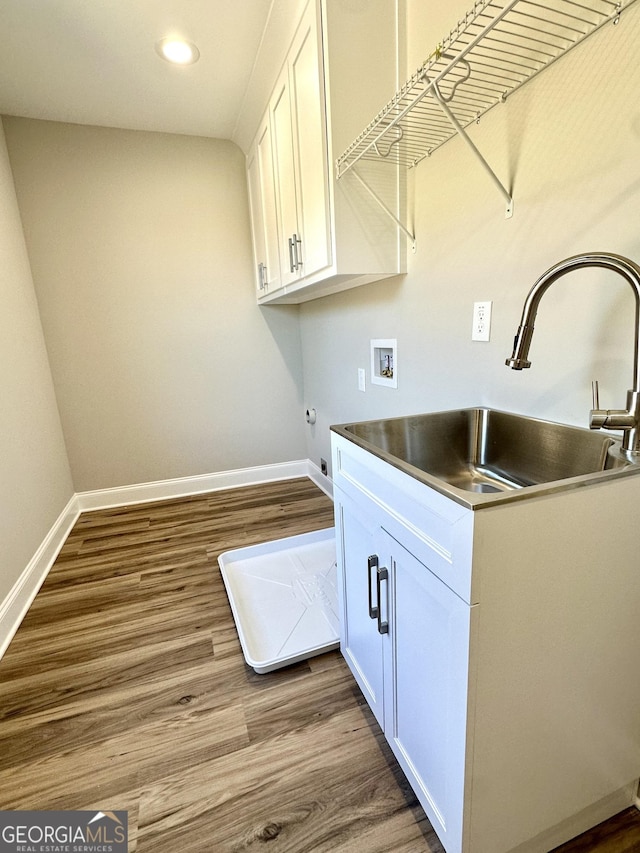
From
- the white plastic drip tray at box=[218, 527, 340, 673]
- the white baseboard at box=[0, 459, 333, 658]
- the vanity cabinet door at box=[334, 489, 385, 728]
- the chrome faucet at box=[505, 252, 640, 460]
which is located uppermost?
the chrome faucet at box=[505, 252, 640, 460]

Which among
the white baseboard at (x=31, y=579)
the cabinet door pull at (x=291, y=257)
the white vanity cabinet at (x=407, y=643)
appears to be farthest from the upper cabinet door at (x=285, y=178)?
the white baseboard at (x=31, y=579)

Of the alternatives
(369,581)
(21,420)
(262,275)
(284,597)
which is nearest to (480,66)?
(369,581)

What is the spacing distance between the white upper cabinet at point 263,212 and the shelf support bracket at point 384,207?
2.78 ft

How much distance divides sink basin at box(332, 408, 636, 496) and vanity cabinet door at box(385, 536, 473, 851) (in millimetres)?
361

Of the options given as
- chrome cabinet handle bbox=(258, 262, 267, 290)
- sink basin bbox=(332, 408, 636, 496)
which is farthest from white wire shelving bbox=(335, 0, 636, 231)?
chrome cabinet handle bbox=(258, 262, 267, 290)

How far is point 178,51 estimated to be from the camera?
187cm

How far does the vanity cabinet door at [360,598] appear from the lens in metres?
1.11

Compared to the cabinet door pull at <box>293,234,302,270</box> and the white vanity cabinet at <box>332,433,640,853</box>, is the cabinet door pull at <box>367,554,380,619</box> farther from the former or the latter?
the cabinet door pull at <box>293,234,302,270</box>

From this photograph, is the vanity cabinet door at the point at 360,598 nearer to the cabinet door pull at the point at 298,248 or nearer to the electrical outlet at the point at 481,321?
the electrical outlet at the point at 481,321

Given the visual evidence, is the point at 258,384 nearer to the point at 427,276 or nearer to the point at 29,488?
the point at 29,488

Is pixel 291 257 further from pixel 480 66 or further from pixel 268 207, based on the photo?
pixel 480 66

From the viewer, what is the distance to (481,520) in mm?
657

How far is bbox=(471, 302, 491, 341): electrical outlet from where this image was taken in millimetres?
1304

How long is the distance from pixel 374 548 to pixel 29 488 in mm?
2036
